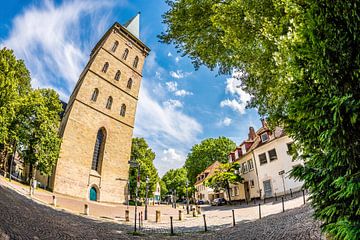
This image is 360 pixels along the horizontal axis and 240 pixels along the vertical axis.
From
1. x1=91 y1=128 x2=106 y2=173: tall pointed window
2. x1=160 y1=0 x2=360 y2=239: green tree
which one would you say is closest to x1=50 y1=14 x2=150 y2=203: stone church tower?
x1=91 y1=128 x2=106 y2=173: tall pointed window

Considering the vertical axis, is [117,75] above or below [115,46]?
below

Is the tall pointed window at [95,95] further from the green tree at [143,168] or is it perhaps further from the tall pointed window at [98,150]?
the green tree at [143,168]

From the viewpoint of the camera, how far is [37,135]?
96.6 feet

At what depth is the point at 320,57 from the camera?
3469 millimetres

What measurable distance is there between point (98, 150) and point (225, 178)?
1998 cm

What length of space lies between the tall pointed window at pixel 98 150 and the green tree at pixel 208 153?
37093 millimetres

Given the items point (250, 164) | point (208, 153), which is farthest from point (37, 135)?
point (208, 153)

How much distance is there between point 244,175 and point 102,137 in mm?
23528

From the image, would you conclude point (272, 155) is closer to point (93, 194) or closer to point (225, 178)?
point (225, 178)

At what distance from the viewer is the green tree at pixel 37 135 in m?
28.3

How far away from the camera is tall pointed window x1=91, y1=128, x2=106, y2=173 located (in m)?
32.9

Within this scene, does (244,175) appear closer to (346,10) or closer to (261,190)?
(261,190)

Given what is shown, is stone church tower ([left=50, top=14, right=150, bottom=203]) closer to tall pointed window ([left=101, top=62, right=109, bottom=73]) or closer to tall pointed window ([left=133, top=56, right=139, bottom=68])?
tall pointed window ([left=101, top=62, right=109, bottom=73])

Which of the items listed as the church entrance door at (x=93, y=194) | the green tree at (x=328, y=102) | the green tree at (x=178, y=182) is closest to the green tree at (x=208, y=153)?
the green tree at (x=178, y=182)
